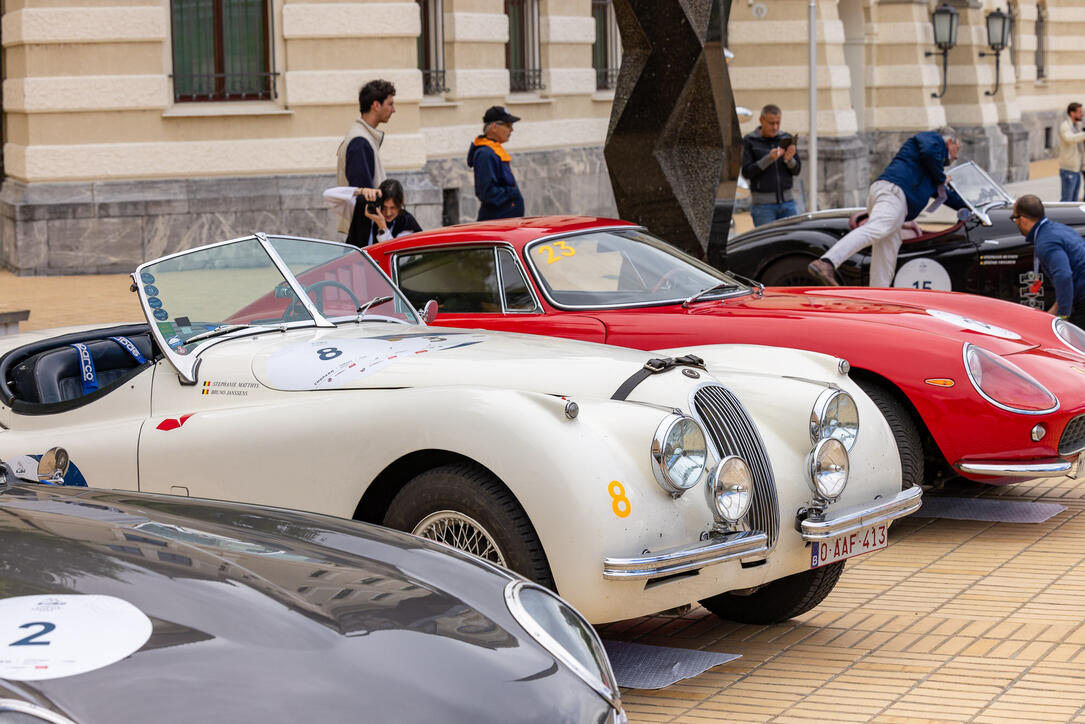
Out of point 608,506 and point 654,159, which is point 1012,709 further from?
point 654,159

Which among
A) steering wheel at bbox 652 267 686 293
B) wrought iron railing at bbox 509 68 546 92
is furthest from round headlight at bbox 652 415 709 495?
wrought iron railing at bbox 509 68 546 92

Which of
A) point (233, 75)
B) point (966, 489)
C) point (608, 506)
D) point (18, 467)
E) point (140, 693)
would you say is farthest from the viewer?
point (233, 75)

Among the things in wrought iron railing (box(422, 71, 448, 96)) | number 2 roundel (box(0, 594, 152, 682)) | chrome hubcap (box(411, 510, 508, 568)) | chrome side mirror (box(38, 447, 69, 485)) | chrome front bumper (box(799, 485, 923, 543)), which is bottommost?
chrome front bumper (box(799, 485, 923, 543))

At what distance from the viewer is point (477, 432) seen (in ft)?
15.6

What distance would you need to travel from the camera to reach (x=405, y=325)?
20.7 ft

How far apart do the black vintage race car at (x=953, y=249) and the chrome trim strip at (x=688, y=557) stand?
6409 millimetres

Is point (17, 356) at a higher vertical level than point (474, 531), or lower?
higher

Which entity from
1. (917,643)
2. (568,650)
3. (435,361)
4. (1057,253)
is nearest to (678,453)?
(435,361)

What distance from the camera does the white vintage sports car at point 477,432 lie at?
4.64m

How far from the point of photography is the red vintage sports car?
6.91 metres

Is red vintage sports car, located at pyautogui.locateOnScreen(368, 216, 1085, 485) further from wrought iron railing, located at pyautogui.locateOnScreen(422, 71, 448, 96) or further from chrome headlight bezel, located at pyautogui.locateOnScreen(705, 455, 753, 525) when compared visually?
wrought iron railing, located at pyautogui.locateOnScreen(422, 71, 448, 96)

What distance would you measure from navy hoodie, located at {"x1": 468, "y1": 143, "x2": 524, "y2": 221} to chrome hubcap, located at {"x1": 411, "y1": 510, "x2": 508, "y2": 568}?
7.29 meters

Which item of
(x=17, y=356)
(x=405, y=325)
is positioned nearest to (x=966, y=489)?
(x=405, y=325)

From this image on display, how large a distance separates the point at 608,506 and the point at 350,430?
1.04 m
